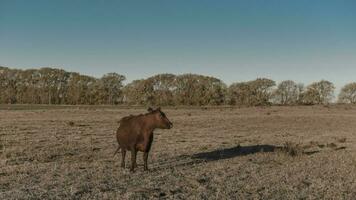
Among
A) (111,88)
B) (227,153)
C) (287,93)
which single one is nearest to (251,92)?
(287,93)

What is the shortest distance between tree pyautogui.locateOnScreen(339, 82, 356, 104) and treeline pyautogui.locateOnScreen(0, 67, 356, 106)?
326 millimetres

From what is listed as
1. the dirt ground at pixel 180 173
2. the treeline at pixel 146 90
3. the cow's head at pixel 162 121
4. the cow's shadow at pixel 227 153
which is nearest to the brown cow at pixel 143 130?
the cow's head at pixel 162 121

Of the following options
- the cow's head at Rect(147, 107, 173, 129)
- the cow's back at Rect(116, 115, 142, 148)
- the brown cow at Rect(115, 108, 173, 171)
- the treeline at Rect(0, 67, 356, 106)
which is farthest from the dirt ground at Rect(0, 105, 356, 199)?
the treeline at Rect(0, 67, 356, 106)

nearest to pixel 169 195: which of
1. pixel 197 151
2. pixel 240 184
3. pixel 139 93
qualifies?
pixel 240 184

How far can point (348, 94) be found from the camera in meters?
141

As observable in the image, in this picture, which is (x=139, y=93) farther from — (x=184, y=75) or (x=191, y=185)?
(x=191, y=185)

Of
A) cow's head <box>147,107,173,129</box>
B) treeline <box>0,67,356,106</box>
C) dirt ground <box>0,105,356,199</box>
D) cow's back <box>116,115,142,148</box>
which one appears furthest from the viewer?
treeline <box>0,67,356,106</box>

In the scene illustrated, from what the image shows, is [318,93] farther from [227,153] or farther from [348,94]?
[227,153]

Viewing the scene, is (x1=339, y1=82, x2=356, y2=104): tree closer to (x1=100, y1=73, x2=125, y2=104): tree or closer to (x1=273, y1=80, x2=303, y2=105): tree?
(x1=273, y1=80, x2=303, y2=105): tree

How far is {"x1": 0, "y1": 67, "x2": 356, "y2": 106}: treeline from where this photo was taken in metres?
128

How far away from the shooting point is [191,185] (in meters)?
12.0

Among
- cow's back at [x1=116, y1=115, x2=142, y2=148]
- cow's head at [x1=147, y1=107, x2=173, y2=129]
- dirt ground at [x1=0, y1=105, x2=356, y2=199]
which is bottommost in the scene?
dirt ground at [x1=0, y1=105, x2=356, y2=199]

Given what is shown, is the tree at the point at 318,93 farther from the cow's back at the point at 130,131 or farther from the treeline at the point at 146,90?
the cow's back at the point at 130,131

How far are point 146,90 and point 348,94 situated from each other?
204 feet
